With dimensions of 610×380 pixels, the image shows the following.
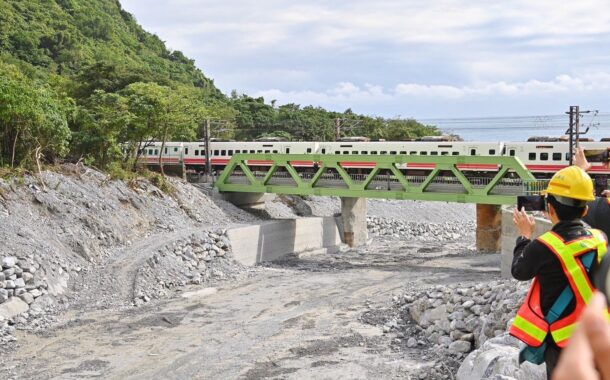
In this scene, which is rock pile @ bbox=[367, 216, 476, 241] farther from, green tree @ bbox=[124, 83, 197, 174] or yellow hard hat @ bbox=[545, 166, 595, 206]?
yellow hard hat @ bbox=[545, 166, 595, 206]

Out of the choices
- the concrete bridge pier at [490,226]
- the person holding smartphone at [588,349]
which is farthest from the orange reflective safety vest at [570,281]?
the concrete bridge pier at [490,226]

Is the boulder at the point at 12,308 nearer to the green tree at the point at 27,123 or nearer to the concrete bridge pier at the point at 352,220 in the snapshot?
the green tree at the point at 27,123

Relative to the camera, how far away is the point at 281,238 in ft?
105

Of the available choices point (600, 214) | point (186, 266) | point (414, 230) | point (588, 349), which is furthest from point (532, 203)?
point (414, 230)

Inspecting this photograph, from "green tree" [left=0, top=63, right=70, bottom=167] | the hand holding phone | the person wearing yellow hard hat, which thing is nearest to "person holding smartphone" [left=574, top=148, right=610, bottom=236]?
the person wearing yellow hard hat

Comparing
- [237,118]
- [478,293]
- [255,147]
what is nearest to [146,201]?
[255,147]

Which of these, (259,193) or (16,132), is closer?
(16,132)

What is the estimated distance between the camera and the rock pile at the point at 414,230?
130ft

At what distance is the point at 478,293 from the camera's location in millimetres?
15844

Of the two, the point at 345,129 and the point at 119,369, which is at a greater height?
the point at 345,129

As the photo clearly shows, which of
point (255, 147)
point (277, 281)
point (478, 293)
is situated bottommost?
point (277, 281)

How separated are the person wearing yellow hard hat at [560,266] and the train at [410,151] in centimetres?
2332

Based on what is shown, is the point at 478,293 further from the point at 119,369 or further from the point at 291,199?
the point at 291,199

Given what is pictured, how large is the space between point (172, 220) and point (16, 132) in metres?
7.27
